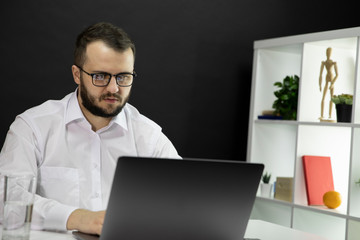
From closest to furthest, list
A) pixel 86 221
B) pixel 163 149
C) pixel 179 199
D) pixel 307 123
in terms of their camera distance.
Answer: pixel 179 199, pixel 86 221, pixel 163 149, pixel 307 123

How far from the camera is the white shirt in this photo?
1.92 m

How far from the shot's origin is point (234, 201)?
1.34 metres

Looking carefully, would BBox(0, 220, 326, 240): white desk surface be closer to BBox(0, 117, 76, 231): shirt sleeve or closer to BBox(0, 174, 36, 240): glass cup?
BBox(0, 117, 76, 231): shirt sleeve

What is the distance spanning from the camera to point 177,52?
3.78 metres

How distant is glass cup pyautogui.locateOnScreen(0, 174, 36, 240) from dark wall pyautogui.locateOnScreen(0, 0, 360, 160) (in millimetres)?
1970

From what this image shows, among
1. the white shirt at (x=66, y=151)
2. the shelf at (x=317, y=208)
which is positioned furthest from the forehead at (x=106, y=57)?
the shelf at (x=317, y=208)

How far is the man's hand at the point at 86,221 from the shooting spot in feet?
4.75

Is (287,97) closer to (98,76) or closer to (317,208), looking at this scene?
(317,208)

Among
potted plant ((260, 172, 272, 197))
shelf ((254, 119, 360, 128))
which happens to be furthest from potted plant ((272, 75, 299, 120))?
potted plant ((260, 172, 272, 197))

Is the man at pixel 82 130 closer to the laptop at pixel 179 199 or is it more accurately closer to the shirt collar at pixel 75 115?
the shirt collar at pixel 75 115

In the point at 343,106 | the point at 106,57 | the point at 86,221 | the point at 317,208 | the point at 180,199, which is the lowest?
the point at 317,208

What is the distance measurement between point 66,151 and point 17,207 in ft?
2.43

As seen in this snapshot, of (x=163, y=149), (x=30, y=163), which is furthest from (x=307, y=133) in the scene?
(x=30, y=163)

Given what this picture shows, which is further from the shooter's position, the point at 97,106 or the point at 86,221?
→ the point at 97,106
